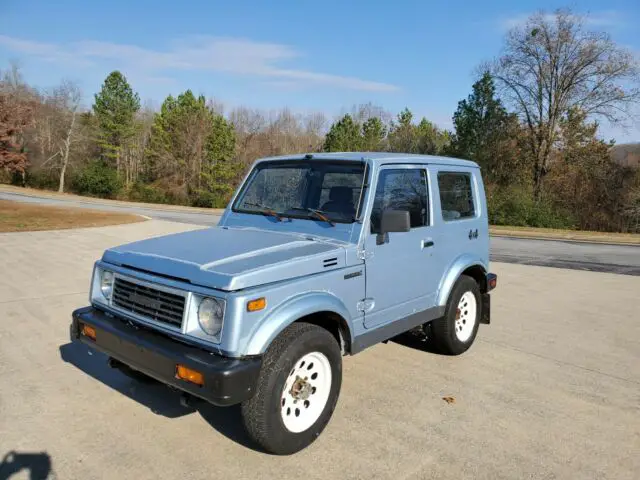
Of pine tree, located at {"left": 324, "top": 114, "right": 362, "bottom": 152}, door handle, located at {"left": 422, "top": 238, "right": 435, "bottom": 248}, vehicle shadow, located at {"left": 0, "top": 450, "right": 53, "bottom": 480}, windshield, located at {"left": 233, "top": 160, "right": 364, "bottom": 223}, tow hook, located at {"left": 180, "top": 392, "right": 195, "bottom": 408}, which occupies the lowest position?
vehicle shadow, located at {"left": 0, "top": 450, "right": 53, "bottom": 480}

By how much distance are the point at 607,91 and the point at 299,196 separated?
30.1 m

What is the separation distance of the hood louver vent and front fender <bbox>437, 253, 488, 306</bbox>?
1.63m

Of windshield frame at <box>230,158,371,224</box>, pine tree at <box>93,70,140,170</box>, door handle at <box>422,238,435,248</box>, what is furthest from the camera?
pine tree at <box>93,70,140,170</box>

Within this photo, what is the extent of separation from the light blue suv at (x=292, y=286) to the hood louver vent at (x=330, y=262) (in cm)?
1

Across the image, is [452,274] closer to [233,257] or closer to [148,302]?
[233,257]

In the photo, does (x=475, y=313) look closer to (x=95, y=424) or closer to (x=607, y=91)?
(x=95, y=424)

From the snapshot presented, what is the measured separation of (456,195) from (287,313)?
9.06ft

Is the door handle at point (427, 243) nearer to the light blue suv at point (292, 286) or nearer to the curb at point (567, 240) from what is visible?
the light blue suv at point (292, 286)

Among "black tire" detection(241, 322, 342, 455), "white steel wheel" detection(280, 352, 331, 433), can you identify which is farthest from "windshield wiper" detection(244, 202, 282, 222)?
"white steel wheel" detection(280, 352, 331, 433)

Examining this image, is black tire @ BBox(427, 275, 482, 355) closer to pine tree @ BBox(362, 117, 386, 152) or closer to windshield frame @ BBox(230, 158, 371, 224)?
windshield frame @ BBox(230, 158, 371, 224)

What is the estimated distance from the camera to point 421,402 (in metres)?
4.11

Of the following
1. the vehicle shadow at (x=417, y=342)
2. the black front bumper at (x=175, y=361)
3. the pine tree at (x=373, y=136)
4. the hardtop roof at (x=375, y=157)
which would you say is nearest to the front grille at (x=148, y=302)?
the black front bumper at (x=175, y=361)

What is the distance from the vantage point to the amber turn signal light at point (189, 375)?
2883 mm

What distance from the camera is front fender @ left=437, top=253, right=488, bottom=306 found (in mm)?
4816
